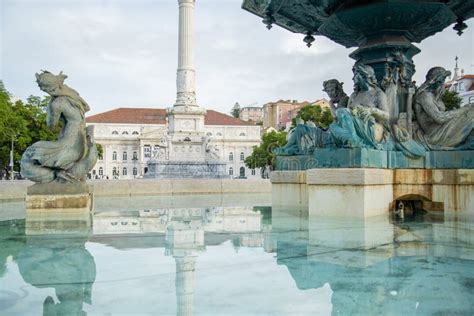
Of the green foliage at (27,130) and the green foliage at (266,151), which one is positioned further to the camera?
the green foliage at (266,151)

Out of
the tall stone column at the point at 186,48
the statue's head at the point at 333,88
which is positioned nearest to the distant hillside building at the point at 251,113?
the tall stone column at the point at 186,48

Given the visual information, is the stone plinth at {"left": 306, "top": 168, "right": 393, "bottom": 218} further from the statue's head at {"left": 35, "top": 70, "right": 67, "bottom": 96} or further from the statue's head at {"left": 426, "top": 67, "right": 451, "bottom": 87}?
the statue's head at {"left": 35, "top": 70, "right": 67, "bottom": 96}

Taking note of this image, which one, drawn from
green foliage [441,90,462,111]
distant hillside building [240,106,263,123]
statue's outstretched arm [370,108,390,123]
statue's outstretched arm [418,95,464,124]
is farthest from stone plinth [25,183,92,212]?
distant hillside building [240,106,263,123]

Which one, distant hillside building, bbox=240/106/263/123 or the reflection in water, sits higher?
distant hillside building, bbox=240/106/263/123

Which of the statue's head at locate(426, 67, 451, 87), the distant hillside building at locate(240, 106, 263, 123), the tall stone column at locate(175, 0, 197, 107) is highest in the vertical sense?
the distant hillside building at locate(240, 106, 263, 123)

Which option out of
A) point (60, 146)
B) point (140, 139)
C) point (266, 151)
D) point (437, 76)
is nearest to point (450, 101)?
point (437, 76)

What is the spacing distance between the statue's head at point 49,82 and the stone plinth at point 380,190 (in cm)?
427

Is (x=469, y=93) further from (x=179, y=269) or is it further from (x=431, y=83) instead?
(x=179, y=269)

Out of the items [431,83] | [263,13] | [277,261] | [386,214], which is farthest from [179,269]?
[263,13]

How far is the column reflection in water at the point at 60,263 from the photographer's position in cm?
271

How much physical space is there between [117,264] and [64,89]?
4541 millimetres

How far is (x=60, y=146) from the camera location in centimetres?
730

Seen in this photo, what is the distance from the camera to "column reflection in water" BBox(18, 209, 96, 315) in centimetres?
271

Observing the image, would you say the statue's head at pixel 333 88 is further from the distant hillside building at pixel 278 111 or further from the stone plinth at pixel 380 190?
the distant hillside building at pixel 278 111
